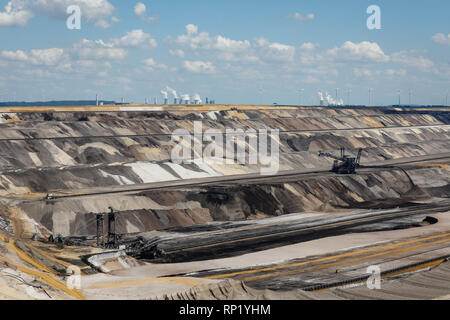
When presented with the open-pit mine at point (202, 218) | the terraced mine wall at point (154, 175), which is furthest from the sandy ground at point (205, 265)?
the terraced mine wall at point (154, 175)

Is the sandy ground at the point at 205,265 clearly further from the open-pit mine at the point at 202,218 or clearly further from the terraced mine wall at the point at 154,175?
the terraced mine wall at the point at 154,175

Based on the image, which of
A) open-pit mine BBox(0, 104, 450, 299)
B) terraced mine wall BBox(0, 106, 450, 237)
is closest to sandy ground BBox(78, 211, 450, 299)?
open-pit mine BBox(0, 104, 450, 299)

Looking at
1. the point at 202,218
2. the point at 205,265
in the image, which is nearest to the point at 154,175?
the point at 202,218

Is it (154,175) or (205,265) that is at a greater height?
(154,175)

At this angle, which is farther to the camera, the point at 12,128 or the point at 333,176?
the point at 12,128

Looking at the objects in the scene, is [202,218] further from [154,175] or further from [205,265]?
[154,175]
